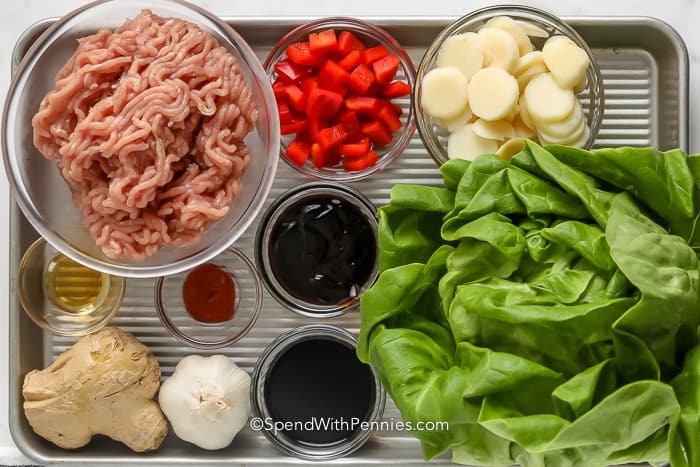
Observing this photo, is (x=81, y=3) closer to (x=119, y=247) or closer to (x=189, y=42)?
(x=189, y=42)

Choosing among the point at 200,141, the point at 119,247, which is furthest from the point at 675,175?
the point at 119,247

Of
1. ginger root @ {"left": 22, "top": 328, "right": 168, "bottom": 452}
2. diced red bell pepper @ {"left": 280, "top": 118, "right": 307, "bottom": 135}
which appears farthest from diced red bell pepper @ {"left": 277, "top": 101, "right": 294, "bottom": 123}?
ginger root @ {"left": 22, "top": 328, "right": 168, "bottom": 452}

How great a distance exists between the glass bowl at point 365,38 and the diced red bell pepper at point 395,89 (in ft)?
0.07

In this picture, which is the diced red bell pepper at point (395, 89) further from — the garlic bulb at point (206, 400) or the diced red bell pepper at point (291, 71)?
the garlic bulb at point (206, 400)

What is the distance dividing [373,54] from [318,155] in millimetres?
240

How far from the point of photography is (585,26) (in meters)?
1.70

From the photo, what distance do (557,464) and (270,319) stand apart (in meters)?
0.69

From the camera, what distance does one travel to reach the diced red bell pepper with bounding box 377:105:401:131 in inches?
64.9

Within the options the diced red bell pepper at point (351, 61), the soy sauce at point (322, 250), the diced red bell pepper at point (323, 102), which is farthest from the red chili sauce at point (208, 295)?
the diced red bell pepper at point (351, 61)

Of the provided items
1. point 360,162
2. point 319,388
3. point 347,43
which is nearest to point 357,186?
point 360,162

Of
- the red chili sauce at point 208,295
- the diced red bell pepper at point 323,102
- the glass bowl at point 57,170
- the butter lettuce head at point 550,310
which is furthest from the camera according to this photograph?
the red chili sauce at point 208,295

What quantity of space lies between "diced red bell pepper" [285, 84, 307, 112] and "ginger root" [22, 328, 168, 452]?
60cm

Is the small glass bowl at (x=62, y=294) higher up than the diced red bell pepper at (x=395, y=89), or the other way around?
the diced red bell pepper at (x=395, y=89)

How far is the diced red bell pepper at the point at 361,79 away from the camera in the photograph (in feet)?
5.32
